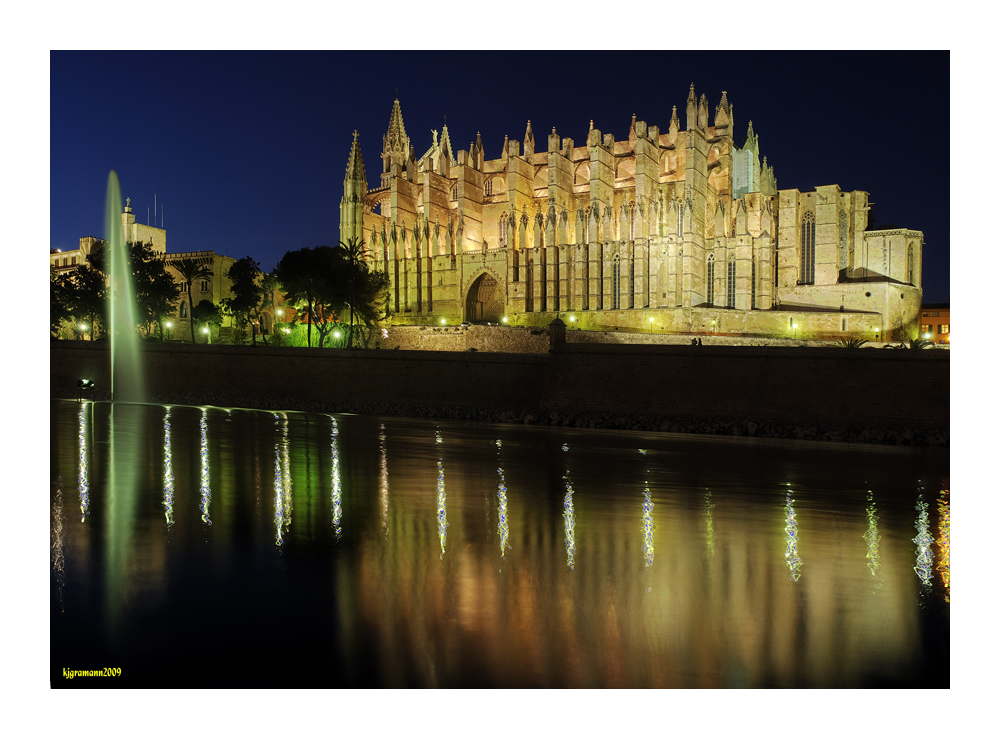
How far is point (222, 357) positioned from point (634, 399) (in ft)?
58.4

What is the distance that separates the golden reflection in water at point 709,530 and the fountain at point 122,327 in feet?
49.5

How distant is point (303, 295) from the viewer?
43.1 meters

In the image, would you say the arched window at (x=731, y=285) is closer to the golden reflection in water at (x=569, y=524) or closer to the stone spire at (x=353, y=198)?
the stone spire at (x=353, y=198)

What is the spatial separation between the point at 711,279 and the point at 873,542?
41136 mm

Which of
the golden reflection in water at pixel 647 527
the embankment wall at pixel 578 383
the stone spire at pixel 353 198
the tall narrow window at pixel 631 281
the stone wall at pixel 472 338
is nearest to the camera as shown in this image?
the golden reflection in water at pixel 647 527

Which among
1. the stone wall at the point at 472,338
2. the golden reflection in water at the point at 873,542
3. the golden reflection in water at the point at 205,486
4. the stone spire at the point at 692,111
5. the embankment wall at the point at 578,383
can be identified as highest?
the stone spire at the point at 692,111

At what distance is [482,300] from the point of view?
178ft

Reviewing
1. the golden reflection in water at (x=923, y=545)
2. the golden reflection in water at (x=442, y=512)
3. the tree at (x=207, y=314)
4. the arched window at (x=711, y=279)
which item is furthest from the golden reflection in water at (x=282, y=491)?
the tree at (x=207, y=314)

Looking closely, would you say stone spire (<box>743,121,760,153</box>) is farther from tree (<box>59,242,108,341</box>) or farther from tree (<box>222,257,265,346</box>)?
tree (<box>59,242,108,341</box>)

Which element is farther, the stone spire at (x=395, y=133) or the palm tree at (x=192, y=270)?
the stone spire at (x=395, y=133)

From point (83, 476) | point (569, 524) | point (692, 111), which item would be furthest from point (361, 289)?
point (569, 524)

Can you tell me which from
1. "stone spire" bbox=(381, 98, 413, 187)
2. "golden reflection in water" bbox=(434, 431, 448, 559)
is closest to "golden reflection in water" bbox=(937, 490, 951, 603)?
"golden reflection in water" bbox=(434, 431, 448, 559)

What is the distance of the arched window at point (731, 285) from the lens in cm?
4678

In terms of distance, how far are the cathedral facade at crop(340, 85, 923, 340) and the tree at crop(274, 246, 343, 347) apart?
10.7 metres
